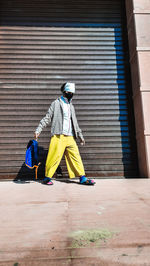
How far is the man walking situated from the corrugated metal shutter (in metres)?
0.76

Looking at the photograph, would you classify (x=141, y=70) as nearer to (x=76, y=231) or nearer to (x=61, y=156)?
(x=61, y=156)

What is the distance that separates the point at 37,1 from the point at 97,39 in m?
2.05

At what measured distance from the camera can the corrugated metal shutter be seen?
4.55m

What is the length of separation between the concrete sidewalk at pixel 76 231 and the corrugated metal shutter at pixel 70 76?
2.27m

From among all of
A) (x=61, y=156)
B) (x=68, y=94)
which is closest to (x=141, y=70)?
(x=68, y=94)

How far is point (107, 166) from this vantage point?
178 inches

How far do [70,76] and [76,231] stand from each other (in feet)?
13.7

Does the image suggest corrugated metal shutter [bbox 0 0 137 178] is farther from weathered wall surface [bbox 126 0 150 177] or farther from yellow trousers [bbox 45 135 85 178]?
yellow trousers [bbox 45 135 85 178]

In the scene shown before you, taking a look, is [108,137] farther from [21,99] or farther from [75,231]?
[75,231]

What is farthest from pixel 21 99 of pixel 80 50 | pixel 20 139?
pixel 80 50

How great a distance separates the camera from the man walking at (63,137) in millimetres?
3604

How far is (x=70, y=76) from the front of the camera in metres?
4.95

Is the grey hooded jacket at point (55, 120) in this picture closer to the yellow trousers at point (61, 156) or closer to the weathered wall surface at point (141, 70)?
the yellow trousers at point (61, 156)

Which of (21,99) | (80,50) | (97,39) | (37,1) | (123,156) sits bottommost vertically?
(123,156)
